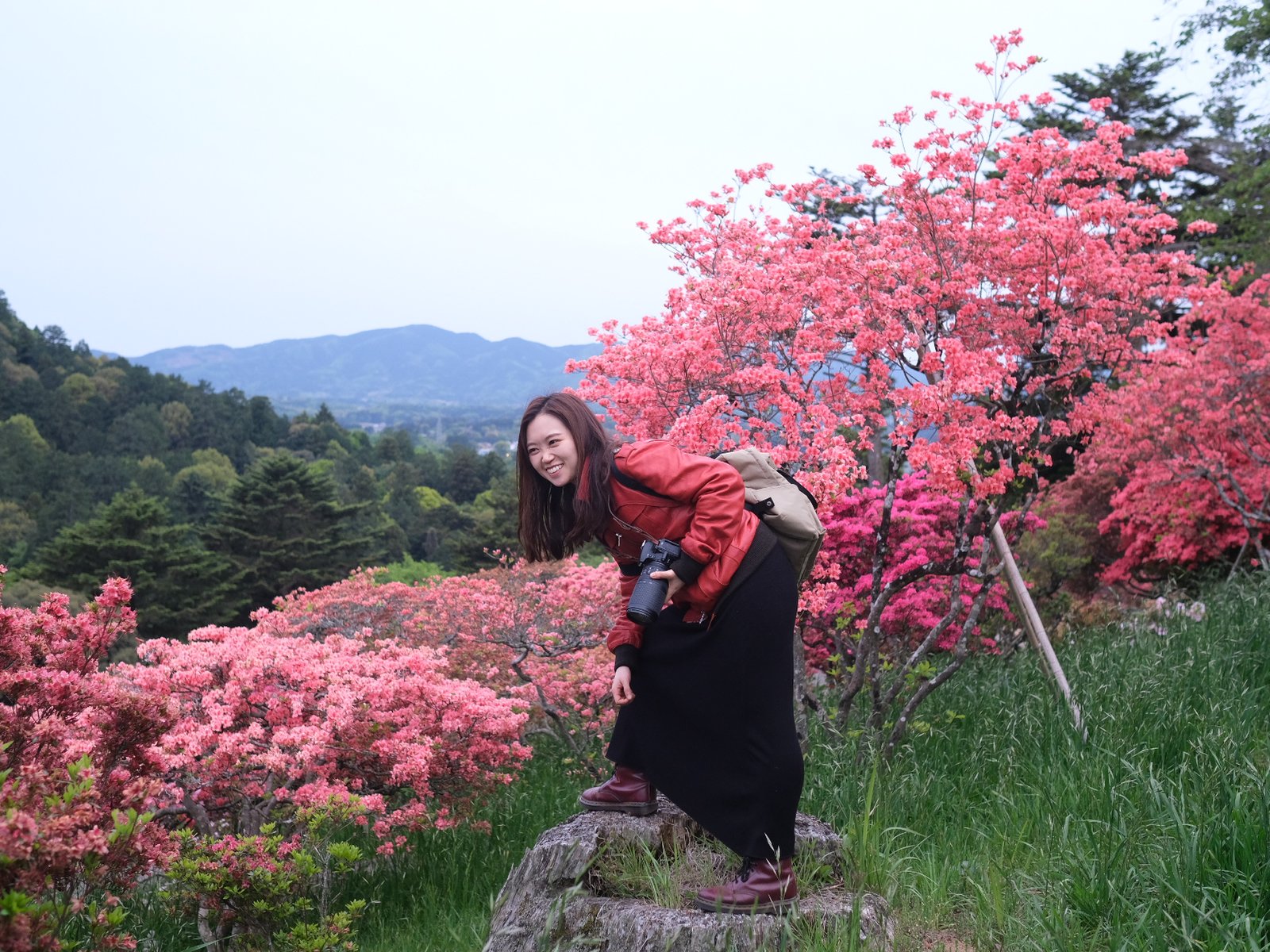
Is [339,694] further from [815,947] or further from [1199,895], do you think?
[1199,895]

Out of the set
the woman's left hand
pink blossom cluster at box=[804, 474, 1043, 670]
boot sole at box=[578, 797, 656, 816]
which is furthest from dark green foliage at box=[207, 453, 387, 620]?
the woman's left hand

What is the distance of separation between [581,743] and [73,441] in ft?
161

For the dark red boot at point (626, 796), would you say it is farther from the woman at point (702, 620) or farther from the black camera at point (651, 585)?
the black camera at point (651, 585)

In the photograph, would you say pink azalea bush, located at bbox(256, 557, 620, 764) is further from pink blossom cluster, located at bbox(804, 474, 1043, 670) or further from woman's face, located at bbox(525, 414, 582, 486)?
woman's face, located at bbox(525, 414, 582, 486)

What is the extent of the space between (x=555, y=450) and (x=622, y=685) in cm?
73

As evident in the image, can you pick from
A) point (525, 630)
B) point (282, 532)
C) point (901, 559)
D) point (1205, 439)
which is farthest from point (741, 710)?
point (282, 532)

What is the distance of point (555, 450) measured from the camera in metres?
2.87

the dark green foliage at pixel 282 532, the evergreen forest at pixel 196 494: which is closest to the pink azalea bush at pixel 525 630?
the evergreen forest at pixel 196 494

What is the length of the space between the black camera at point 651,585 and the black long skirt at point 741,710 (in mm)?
234

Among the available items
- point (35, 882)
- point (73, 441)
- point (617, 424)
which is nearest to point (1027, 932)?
point (35, 882)

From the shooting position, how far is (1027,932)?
2777 mm

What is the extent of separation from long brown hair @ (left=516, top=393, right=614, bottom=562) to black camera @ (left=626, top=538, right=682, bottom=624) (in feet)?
0.70

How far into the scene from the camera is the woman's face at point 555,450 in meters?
2.87

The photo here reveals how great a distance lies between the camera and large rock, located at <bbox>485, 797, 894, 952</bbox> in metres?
2.71
